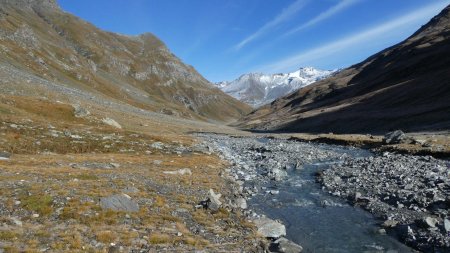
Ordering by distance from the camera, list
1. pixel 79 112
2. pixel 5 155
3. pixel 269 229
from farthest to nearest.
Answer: pixel 79 112
pixel 5 155
pixel 269 229

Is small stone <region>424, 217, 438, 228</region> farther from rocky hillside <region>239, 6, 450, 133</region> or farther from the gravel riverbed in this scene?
rocky hillside <region>239, 6, 450, 133</region>

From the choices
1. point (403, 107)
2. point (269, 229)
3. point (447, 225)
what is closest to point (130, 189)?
point (269, 229)

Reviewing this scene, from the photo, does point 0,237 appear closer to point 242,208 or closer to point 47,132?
point 242,208

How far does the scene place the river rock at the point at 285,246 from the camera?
61.2ft

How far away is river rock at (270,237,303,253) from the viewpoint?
1866 centimetres

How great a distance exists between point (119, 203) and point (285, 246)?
1063cm

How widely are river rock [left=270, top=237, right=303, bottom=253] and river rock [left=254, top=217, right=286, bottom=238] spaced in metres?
1.05

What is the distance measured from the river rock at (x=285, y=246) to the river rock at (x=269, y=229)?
105 centimetres

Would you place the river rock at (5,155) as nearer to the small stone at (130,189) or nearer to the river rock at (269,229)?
the small stone at (130,189)

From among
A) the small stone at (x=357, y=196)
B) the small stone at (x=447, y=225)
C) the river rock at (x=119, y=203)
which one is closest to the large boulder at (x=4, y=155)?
the river rock at (x=119, y=203)

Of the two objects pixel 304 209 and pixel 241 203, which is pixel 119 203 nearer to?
pixel 241 203

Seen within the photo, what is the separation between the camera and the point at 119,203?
74.2 ft

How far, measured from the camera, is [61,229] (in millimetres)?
18141

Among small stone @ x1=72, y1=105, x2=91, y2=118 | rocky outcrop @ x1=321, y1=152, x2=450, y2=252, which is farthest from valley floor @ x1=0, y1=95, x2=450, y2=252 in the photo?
small stone @ x1=72, y1=105, x2=91, y2=118
